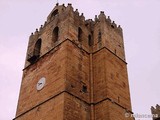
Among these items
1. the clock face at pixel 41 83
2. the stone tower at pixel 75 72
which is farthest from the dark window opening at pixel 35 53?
the clock face at pixel 41 83

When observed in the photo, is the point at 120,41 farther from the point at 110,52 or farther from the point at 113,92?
the point at 113,92

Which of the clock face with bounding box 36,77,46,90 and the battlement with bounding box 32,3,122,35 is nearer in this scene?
the clock face with bounding box 36,77,46,90

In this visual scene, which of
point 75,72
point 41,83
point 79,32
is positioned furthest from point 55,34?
point 75,72

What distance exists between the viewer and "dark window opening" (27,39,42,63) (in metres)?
26.8

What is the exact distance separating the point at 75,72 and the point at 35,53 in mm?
5821

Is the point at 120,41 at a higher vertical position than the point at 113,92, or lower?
higher

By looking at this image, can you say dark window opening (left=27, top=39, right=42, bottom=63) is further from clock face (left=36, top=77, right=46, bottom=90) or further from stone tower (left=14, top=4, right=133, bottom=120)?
clock face (left=36, top=77, right=46, bottom=90)

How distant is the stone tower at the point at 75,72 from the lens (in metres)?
21.9

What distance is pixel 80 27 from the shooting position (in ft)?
89.4

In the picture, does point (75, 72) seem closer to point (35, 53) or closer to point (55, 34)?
point (55, 34)

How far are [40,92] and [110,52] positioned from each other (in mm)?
6405

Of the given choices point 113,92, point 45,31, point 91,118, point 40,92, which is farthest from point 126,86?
point 45,31

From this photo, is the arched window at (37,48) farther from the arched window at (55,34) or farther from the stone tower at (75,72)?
the arched window at (55,34)

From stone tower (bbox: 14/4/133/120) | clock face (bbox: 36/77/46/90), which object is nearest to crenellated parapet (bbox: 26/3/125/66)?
stone tower (bbox: 14/4/133/120)
